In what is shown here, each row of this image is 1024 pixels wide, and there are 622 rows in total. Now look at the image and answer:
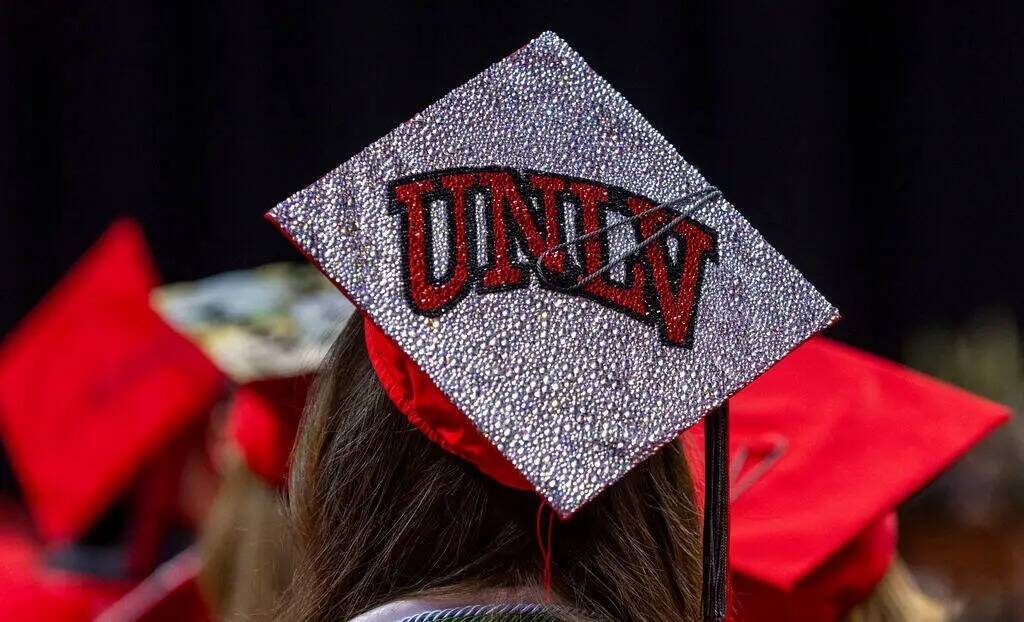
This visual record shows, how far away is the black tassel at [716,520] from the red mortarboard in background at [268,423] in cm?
92

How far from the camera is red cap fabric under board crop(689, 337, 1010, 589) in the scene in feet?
4.15

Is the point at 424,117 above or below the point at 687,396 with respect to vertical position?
above

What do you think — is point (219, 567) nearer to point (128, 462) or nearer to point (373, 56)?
point (128, 462)

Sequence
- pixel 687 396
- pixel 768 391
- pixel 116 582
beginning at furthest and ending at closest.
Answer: pixel 116 582 < pixel 768 391 < pixel 687 396

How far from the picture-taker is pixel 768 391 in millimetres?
1390

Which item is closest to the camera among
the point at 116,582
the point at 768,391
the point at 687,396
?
the point at 687,396

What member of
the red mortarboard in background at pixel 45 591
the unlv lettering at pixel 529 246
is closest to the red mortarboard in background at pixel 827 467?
the unlv lettering at pixel 529 246

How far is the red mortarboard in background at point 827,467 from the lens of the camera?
127 centimetres

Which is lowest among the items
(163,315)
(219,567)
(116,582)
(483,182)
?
(116,582)

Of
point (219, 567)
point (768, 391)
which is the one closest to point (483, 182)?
point (768, 391)

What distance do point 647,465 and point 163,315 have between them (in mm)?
1354

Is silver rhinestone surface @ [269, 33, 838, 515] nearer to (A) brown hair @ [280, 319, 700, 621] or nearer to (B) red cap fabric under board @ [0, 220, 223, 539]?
(A) brown hair @ [280, 319, 700, 621]

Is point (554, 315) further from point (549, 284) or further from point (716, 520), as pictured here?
point (716, 520)

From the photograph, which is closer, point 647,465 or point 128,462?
point 647,465
